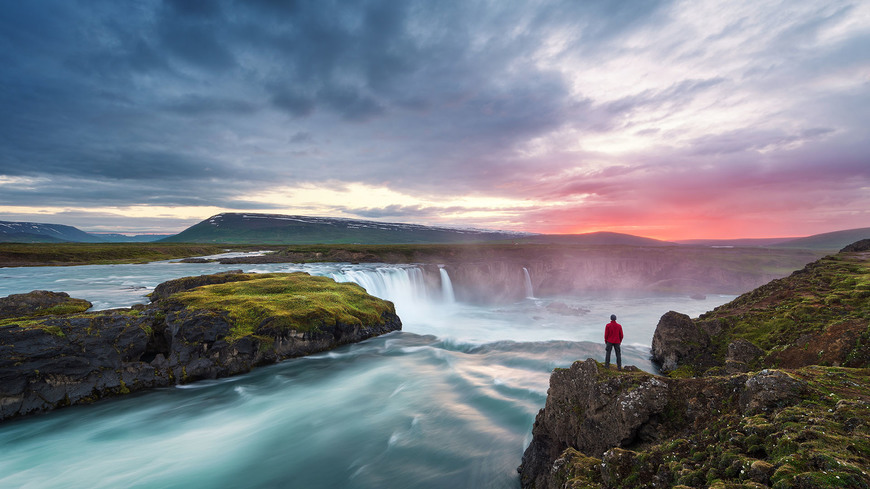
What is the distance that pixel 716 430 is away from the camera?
21.1 feet

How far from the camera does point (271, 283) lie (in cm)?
2995

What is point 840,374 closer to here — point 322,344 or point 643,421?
point 643,421

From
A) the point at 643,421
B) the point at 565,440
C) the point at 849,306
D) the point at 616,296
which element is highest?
the point at 849,306

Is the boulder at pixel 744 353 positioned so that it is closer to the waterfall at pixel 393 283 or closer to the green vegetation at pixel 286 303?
the green vegetation at pixel 286 303

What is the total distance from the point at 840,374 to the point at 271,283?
32000mm

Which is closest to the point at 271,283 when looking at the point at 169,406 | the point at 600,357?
the point at 169,406

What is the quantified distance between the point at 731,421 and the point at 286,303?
934 inches

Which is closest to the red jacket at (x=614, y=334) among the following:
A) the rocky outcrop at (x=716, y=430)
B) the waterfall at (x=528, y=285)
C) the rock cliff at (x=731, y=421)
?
the rock cliff at (x=731, y=421)

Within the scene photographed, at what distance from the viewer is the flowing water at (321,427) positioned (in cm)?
1278

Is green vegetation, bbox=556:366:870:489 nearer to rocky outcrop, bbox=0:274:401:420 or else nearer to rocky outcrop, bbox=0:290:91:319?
rocky outcrop, bbox=0:274:401:420

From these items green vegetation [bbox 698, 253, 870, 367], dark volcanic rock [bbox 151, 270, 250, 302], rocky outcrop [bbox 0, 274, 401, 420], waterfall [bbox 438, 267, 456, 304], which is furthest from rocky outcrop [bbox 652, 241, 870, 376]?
waterfall [bbox 438, 267, 456, 304]

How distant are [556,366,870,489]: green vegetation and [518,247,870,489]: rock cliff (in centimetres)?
2

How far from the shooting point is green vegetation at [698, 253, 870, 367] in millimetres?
12164

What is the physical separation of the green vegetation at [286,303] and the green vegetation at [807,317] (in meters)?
22.7
